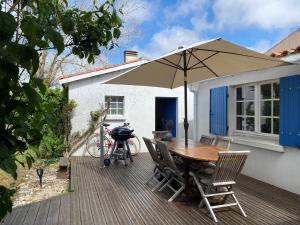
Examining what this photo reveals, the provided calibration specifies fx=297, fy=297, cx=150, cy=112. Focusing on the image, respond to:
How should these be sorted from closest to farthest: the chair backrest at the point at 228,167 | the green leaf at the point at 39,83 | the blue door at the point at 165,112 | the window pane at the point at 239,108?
the green leaf at the point at 39,83
the chair backrest at the point at 228,167
the window pane at the point at 239,108
the blue door at the point at 165,112

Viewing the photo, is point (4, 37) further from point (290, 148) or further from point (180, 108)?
point (180, 108)

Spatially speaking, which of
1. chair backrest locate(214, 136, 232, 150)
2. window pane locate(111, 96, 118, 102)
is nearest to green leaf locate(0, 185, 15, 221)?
chair backrest locate(214, 136, 232, 150)

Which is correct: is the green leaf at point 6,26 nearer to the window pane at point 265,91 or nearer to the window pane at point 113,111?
the window pane at point 265,91

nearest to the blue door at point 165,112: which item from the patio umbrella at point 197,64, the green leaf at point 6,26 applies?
the patio umbrella at point 197,64

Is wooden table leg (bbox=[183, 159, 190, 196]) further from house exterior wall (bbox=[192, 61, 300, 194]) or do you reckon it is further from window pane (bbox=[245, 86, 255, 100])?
window pane (bbox=[245, 86, 255, 100])

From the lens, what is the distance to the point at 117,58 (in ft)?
71.2

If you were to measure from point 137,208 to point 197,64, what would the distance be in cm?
316

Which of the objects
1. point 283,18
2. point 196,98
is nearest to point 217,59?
point 196,98

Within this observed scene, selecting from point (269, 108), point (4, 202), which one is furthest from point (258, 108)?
point (4, 202)

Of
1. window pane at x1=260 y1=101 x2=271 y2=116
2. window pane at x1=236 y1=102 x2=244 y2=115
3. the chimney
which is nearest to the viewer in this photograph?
window pane at x1=260 y1=101 x2=271 y2=116

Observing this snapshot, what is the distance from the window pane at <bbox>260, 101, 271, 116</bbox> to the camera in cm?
684

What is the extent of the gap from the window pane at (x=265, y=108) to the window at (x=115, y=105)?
5.81 m

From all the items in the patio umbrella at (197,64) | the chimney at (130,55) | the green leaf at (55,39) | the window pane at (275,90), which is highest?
the chimney at (130,55)

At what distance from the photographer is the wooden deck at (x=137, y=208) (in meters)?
4.43
